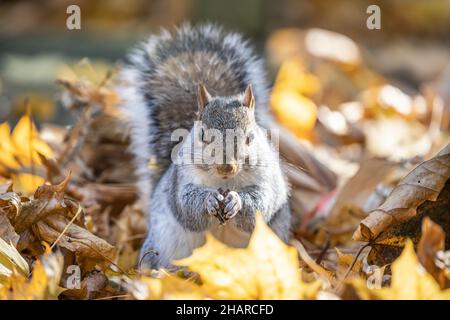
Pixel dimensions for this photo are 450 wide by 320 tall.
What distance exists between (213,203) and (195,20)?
155 inches

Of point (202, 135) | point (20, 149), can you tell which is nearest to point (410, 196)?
point (202, 135)

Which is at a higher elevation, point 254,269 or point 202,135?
point 202,135

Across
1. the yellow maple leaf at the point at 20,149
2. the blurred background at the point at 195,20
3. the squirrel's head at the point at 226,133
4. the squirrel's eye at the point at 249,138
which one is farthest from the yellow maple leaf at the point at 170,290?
the blurred background at the point at 195,20

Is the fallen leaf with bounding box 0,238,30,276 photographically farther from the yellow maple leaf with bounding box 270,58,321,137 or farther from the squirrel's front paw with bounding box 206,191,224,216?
the yellow maple leaf with bounding box 270,58,321,137

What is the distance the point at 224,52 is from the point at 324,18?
4.77m

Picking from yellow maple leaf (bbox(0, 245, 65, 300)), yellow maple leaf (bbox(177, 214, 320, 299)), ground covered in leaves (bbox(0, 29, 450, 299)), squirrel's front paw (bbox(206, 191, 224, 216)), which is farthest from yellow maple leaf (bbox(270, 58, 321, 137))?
yellow maple leaf (bbox(0, 245, 65, 300))

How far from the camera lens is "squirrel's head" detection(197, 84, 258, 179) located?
2.17 m

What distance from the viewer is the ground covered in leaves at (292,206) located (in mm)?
1774

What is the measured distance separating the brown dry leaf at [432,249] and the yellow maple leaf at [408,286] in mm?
120

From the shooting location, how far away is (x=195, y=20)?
600 cm

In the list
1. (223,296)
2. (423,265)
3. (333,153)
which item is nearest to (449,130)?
(333,153)

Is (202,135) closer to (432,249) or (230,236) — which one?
(230,236)

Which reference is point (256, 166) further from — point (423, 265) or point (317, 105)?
point (317, 105)
